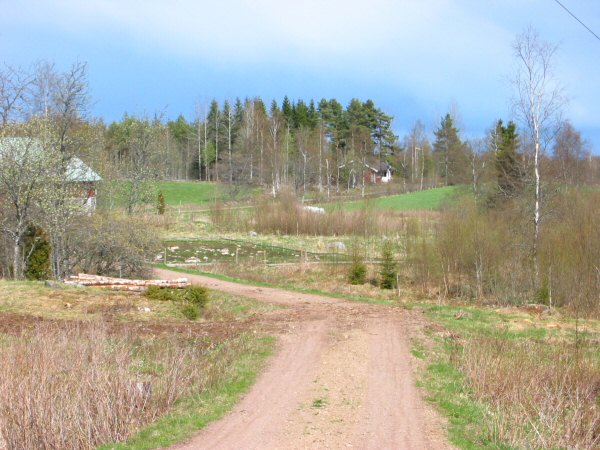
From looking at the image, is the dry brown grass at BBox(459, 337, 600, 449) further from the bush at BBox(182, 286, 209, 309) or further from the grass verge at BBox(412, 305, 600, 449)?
the bush at BBox(182, 286, 209, 309)

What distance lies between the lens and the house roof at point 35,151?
21.2 meters

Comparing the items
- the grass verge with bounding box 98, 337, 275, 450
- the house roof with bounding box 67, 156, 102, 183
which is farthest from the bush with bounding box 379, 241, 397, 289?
the grass verge with bounding box 98, 337, 275, 450

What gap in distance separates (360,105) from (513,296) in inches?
2471

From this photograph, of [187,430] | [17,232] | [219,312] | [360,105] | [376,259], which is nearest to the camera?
[187,430]

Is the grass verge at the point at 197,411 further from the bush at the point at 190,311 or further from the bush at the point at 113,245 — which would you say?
the bush at the point at 113,245

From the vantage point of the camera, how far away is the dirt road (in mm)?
7297

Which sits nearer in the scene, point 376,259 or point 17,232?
point 17,232

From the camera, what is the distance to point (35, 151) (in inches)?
855

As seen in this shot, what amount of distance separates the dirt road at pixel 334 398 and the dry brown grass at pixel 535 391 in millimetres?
939

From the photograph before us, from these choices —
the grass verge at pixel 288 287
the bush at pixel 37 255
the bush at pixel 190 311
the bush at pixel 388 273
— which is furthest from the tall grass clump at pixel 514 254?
the bush at pixel 37 255

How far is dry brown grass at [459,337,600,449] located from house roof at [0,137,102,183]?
16.4 meters

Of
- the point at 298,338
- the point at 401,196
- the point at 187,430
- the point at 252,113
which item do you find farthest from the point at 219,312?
the point at 252,113

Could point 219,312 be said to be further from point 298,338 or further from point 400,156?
point 400,156

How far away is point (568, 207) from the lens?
25.0m
